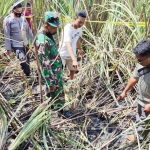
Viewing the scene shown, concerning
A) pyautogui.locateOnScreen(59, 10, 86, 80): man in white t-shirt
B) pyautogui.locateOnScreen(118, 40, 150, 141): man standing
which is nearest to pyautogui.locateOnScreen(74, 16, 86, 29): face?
pyautogui.locateOnScreen(59, 10, 86, 80): man in white t-shirt

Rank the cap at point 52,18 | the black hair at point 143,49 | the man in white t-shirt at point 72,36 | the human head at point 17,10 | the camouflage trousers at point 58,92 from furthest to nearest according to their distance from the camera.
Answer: the human head at point 17,10 < the man in white t-shirt at point 72,36 < the camouflage trousers at point 58,92 < the cap at point 52,18 < the black hair at point 143,49

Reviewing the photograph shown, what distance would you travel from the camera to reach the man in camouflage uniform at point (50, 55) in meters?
2.08

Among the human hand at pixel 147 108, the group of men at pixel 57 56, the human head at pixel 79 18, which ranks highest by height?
the human head at pixel 79 18

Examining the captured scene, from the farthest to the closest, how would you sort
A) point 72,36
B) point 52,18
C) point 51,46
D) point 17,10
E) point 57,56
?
point 17,10
point 72,36
point 51,46
point 52,18
point 57,56

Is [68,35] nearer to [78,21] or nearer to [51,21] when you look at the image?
[78,21]

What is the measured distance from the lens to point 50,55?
2.21 metres

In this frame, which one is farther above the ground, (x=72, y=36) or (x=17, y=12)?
(x=17, y=12)

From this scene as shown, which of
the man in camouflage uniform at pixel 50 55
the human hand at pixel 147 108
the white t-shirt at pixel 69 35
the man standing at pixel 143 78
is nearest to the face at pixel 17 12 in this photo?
the white t-shirt at pixel 69 35

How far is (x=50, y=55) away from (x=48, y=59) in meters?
0.05

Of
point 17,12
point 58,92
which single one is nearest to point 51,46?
point 58,92

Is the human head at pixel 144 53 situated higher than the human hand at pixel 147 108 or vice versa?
the human head at pixel 144 53

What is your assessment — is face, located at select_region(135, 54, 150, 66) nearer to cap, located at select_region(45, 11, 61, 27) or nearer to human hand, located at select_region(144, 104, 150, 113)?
human hand, located at select_region(144, 104, 150, 113)

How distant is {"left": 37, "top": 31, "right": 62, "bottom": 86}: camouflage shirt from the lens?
2.10m

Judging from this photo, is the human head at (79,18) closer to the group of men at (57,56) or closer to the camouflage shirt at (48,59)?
the group of men at (57,56)
